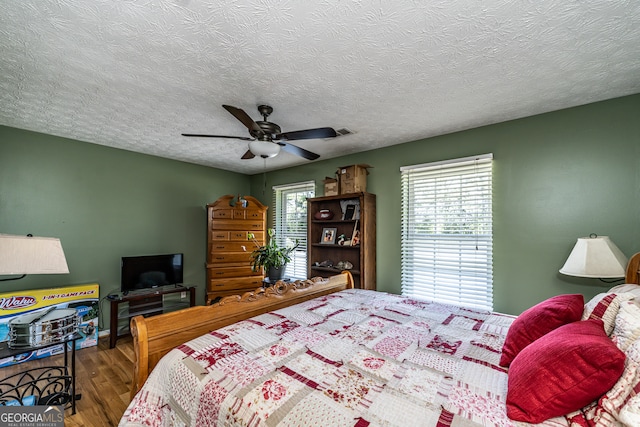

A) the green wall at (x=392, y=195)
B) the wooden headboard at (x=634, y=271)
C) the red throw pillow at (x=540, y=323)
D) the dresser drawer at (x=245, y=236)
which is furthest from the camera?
the dresser drawer at (x=245, y=236)

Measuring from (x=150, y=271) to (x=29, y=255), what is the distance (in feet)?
8.70

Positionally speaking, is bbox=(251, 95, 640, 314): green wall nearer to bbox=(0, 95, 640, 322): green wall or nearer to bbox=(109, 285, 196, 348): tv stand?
bbox=(0, 95, 640, 322): green wall

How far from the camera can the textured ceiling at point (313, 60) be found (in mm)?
1417

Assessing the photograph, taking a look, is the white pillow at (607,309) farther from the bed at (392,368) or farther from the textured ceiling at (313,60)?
the textured ceiling at (313,60)

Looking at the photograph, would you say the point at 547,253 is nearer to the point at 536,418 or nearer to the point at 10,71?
the point at 536,418

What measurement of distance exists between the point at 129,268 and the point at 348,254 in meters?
3.12

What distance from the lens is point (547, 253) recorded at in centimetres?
261

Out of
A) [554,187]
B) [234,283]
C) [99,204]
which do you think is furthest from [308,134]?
[99,204]

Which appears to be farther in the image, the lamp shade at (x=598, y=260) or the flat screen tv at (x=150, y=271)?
the flat screen tv at (x=150, y=271)

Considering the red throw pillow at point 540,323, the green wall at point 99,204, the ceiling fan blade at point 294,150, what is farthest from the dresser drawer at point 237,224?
the red throw pillow at point 540,323

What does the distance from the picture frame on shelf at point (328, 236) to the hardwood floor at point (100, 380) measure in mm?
2751

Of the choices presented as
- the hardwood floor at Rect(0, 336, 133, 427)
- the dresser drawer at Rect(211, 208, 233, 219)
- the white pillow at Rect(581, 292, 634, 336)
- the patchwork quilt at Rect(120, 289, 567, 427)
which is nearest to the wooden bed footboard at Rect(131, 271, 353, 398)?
the patchwork quilt at Rect(120, 289, 567, 427)

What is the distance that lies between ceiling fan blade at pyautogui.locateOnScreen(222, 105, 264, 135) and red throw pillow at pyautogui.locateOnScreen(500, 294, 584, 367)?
2.22 metres

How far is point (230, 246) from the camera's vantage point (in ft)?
15.2
